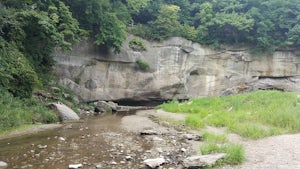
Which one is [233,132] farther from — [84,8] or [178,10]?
[178,10]

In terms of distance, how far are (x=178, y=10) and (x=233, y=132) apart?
85.2 ft

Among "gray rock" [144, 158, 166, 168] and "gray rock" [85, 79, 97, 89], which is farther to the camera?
"gray rock" [85, 79, 97, 89]

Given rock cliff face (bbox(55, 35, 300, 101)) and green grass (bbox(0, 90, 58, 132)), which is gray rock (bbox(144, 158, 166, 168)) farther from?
rock cliff face (bbox(55, 35, 300, 101))

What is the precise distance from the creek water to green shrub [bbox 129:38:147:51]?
64.1ft

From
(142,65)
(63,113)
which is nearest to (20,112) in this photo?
(63,113)

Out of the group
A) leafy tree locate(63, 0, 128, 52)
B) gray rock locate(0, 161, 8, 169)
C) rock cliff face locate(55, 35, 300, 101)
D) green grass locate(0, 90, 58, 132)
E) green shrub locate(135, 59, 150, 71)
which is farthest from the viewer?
green shrub locate(135, 59, 150, 71)

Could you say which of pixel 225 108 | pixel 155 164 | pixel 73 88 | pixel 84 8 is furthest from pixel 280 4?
pixel 155 164

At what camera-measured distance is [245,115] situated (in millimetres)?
15781

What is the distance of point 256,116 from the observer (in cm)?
1531

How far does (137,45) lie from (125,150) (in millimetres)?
23276

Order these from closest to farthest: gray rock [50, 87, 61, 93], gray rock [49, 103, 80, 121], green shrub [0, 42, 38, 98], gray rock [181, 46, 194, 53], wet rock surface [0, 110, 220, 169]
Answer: wet rock surface [0, 110, 220, 169], green shrub [0, 42, 38, 98], gray rock [49, 103, 80, 121], gray rock [50, 87, 61, 93], gray rock [181, 46, 194, 53]

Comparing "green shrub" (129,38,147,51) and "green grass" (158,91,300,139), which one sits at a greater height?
"green shrub" (129,38,147,51)

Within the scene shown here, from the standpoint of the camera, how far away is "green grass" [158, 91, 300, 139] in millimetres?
12373

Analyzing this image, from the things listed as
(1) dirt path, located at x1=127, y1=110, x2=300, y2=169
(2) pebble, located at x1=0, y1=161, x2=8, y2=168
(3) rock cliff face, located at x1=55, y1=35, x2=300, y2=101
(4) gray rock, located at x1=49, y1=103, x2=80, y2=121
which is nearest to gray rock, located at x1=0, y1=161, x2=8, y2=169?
(2) pebble, located at x1=0, y1=161, x2=8, y2=168
